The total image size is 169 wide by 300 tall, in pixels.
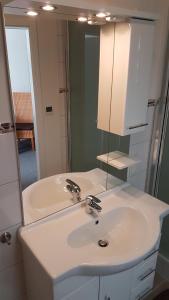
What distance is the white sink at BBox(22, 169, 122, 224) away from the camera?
1.30 meters

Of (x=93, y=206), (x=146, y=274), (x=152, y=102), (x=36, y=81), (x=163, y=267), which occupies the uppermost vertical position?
(x=36, y=81)

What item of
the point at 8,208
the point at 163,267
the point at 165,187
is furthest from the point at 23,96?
the point at 163,267

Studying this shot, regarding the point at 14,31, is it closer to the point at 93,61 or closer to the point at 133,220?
the point at 93,61

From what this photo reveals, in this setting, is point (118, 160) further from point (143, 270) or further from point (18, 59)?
point (18, 59)

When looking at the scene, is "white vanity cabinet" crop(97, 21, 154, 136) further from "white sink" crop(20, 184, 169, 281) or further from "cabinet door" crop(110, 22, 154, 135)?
"white sink" crop(20, 184, 169, 281)

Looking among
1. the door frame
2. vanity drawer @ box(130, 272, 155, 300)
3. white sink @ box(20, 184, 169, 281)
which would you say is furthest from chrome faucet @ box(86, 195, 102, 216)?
vanity drawer @ box(130, 272, 155, 300)

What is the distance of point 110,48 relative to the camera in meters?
1.38

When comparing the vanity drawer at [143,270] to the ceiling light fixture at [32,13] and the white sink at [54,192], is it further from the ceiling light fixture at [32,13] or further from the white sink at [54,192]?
the ceiling light fixture at [32,13]

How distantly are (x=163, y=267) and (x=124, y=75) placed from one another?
1664 millimetres

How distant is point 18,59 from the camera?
1.07 meters

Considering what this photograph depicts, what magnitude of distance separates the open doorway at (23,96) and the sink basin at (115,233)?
1.36 ft

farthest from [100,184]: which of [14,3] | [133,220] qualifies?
[14,3]

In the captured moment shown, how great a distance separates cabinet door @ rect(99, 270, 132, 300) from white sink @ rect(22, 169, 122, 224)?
449mm

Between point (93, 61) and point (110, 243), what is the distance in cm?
105
